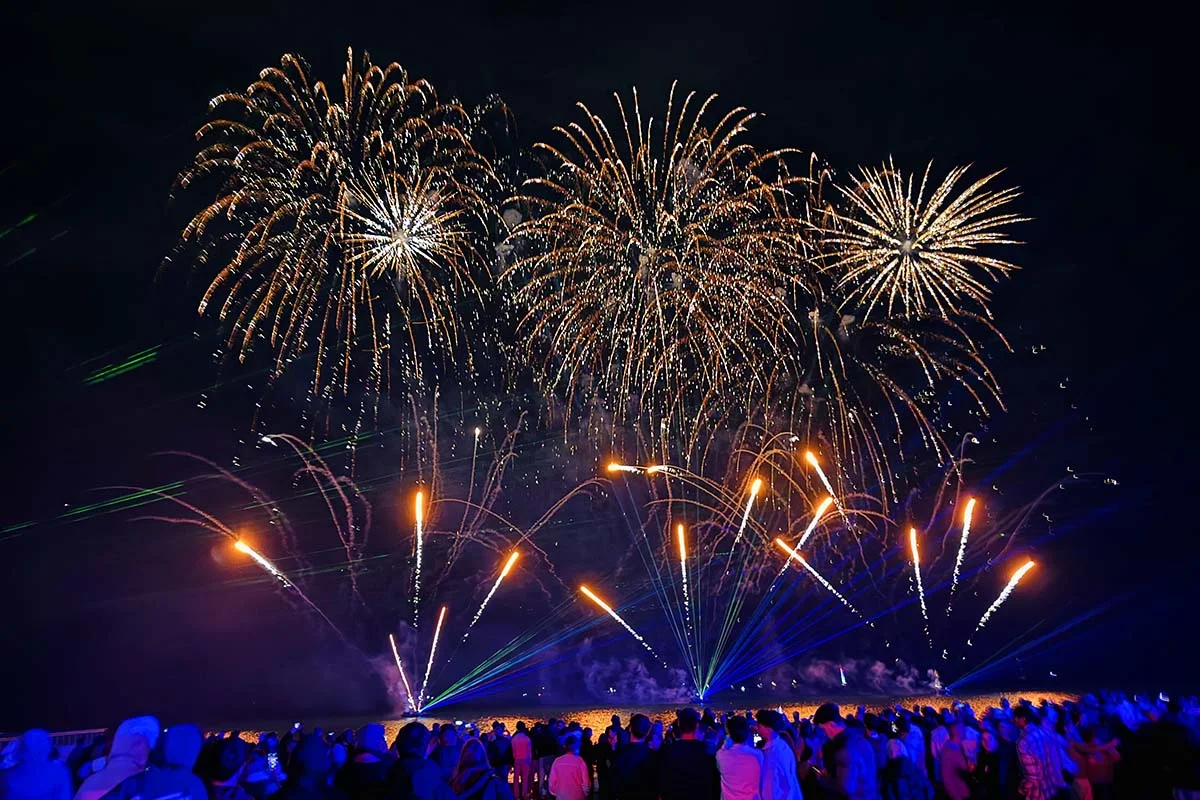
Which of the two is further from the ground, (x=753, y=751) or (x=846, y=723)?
(x=846, y=723)

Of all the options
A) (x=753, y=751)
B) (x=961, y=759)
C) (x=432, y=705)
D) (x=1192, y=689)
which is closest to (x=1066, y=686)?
(x=1192, y=689)

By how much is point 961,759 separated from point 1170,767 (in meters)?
2.02

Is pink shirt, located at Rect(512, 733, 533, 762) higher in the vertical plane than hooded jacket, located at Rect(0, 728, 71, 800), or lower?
higher

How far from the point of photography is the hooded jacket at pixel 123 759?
4.55 m

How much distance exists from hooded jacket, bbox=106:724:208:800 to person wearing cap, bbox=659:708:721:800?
3.16 m

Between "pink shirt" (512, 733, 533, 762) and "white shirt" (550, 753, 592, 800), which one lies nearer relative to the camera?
"white shirt" (550, 753, 592, 800)

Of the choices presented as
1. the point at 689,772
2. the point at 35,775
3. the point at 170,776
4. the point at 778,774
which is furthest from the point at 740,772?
the point at 35,775

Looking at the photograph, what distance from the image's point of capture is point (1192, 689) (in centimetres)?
4666

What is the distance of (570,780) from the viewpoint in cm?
871

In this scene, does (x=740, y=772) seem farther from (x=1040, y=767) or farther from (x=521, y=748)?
(x=521, y=748)

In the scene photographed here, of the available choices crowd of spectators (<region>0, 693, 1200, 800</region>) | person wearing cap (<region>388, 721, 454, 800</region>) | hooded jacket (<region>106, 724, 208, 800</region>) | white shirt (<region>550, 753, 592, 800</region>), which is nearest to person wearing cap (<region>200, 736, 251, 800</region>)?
crowd of spectators (<region>0, 693, 1200, 800</region>)

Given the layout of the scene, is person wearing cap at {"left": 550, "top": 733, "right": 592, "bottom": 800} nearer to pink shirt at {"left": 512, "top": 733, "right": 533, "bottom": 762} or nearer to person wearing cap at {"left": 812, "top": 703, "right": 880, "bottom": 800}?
person wearing cap at {"left": 812, "top": 703, "right": 880, "bottom": 800}

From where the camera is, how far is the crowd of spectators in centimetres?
463

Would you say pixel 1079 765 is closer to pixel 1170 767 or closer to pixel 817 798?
pixel 1170 767
